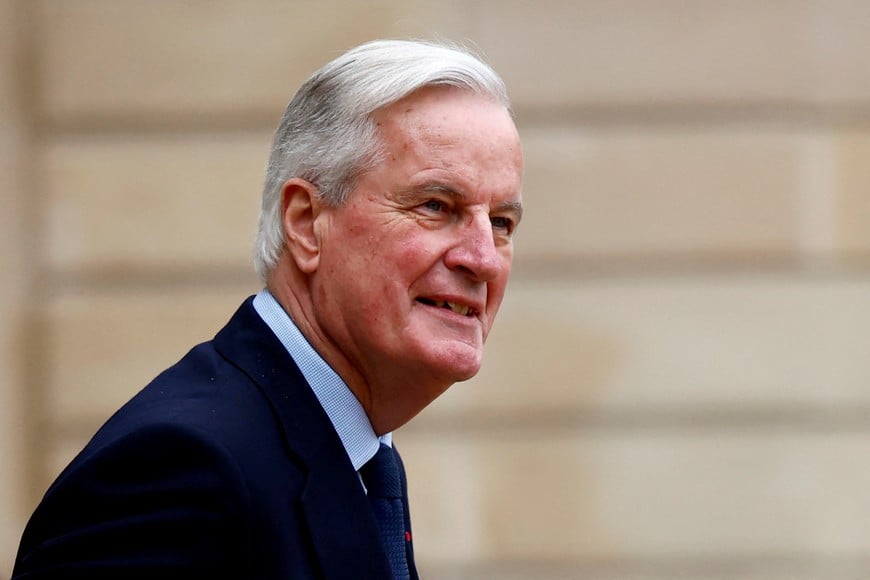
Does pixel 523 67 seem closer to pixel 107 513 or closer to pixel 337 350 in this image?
pixel 337 350

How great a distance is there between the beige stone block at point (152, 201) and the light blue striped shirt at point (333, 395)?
290 cm

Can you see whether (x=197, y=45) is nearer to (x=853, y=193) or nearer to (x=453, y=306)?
(x=853, y=193)

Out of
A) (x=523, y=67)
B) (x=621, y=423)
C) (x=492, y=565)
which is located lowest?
(x=492, y=565)

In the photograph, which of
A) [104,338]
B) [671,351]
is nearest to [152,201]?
[104,338]

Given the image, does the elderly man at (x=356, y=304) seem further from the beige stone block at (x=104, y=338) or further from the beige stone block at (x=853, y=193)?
the beige stone block at (x=853, y=193)

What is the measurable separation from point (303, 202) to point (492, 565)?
313 centimetres

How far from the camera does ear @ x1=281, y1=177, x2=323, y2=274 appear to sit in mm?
2637

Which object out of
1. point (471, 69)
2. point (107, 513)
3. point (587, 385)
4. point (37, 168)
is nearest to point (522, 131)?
point (587, 385)

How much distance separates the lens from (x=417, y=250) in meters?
2.55

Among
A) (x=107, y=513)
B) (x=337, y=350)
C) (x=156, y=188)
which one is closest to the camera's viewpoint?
(x=107, y=513)

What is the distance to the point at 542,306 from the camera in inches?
217

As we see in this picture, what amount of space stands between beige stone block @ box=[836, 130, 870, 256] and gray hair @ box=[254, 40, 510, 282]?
320 centimetres

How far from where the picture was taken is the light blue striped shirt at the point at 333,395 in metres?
2.54

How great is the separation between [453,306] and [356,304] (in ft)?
0.63
